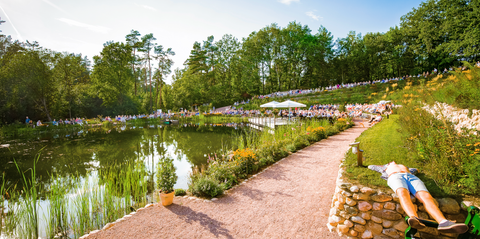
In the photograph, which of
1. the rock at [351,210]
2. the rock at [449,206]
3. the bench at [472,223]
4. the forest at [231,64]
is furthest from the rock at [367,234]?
the forest at [231,64]

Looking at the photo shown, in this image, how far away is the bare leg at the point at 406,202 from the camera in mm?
2455

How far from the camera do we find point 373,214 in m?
2.81

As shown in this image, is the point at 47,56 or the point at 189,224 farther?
the point at 47,56

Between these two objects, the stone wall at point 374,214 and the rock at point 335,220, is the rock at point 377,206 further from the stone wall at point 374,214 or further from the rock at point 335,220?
the rock at point 335,220

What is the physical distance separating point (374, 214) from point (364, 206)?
14 centimetres

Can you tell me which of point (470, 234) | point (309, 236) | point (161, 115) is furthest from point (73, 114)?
point (470, 234)

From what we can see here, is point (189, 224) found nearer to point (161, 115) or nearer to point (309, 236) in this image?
point (309, 236)

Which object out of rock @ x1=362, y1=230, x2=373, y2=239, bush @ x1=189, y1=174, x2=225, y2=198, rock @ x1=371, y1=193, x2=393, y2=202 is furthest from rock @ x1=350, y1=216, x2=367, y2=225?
bush @ x1=189, y1=174, x2=225, y2=198

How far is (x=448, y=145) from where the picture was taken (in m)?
3.16

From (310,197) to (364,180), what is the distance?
3.50ft

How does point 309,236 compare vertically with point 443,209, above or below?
below

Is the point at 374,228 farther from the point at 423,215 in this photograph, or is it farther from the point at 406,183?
the point at 406,183

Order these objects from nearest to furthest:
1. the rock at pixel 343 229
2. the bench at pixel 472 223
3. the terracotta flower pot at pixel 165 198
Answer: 1. the bench at pixel 472 223
2. the rock at pixel 343 229
3. the terracotta flower pot at pixel 165 198

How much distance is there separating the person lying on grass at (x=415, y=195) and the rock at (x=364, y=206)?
382 mm
